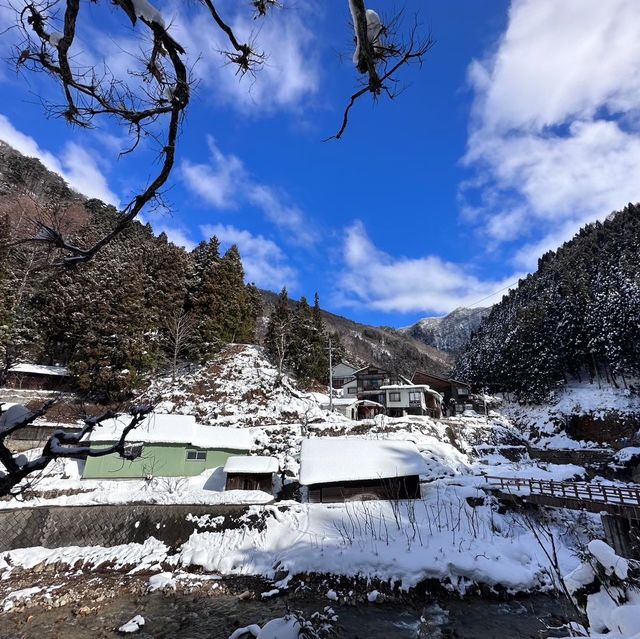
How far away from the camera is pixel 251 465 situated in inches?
792

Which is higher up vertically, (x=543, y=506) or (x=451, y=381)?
(x=451, y=381)

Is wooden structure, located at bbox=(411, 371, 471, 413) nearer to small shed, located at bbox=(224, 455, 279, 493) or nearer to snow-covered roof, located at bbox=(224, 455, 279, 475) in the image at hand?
snow-covered roof, located at bbox=(224, 455, 279, 475)

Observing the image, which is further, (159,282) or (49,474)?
(159,282)

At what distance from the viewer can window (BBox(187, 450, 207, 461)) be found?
22438 millimetres

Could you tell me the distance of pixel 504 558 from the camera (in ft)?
44.2

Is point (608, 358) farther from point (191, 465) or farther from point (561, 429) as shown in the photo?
point (191, 465)

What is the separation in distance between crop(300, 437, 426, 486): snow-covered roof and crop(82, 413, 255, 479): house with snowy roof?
580cm

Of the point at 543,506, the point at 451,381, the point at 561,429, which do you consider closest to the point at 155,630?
the point at 543,506

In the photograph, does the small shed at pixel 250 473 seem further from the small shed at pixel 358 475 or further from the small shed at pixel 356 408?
the small shed at pixel 356 408

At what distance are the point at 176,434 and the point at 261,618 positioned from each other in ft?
45.1

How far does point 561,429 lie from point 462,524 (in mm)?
28972

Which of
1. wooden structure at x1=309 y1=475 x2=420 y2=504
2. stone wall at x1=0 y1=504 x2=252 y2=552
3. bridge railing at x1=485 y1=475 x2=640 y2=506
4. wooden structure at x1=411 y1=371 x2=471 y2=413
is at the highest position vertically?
wooden structure at x1=411 y1=371 x2=471 y2=413

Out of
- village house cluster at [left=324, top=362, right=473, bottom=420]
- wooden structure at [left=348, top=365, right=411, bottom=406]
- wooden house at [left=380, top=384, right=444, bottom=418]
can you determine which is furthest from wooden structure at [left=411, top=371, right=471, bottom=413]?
wooden house at [left=380, top=384, right=444, bottom=418]

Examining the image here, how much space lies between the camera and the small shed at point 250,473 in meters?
19.9
